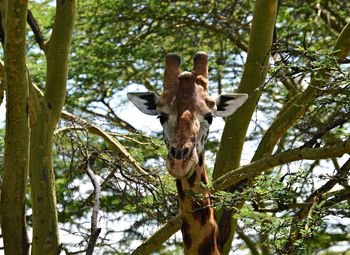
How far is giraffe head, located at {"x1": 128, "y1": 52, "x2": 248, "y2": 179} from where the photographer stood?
5102mm

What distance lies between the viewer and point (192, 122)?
5387 millimetres

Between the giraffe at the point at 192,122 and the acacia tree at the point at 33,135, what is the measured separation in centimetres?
63

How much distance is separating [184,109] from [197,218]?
0.88 m

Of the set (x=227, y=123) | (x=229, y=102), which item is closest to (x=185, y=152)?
Answer: (x=229, y=102)

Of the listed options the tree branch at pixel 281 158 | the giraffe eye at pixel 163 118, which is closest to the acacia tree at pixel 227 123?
the tree branch at pixel 281 158

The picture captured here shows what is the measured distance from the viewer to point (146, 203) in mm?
7172

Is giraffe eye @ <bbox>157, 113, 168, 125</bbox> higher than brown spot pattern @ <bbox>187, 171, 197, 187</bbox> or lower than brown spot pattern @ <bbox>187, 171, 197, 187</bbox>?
higher

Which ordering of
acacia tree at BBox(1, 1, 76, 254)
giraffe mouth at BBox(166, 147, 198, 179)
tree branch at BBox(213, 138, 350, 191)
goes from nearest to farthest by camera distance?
giraffe mouth at BBox(166, 147, 198, 179) → tree branch at BBox(213, 138, 350, 191) → acacia tree at BBox(1, 1, 76, 254)

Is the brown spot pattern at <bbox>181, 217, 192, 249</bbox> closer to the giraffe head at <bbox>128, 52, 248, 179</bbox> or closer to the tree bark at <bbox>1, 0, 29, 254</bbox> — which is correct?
the giraffe head at <bbox>128, 52, 248, 179</bbox>

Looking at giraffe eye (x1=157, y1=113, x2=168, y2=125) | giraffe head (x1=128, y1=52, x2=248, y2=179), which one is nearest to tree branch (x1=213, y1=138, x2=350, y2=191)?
giraffe head (x1=128, y1=52, x2=248, y2=179)

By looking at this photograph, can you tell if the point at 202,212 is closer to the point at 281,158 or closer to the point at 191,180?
the point at 191,180

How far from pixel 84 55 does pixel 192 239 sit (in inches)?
275

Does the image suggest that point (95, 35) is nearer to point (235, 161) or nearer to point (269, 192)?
point (235, 161)

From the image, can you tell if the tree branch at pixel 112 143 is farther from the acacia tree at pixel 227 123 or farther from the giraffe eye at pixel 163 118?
the giraffe eye at pixel 163 118
